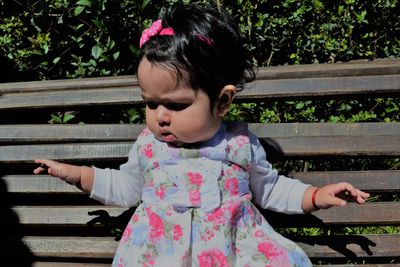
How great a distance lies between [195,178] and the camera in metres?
2.66

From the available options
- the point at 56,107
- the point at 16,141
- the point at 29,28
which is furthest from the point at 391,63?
the point at 29,28

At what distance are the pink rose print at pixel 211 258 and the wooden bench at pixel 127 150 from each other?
0.51m

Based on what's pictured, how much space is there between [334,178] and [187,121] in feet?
2.88

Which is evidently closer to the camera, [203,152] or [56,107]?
[203,152]

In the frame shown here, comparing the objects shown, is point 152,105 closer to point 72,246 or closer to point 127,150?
point 127,150

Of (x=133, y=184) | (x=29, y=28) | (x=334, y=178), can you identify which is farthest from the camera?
(x=29, y=28)

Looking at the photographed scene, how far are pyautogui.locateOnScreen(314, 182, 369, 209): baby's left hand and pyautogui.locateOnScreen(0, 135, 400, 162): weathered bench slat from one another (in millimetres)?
328

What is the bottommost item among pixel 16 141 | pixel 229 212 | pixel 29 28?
pixel 229 212

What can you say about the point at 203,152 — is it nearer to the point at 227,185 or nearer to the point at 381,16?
the point at 227,185

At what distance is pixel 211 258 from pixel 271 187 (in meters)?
0.39

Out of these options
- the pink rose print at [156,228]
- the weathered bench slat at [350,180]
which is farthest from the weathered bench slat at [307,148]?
the pink rose print at [156,228]

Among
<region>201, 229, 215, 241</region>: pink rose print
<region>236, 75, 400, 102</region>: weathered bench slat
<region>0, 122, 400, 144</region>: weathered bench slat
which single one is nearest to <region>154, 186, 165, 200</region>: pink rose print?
<region>201, 229, 215, 241</region>: pink rose print

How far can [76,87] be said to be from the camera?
10.4 ft

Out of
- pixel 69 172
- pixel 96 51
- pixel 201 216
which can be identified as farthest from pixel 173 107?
pixel 96 51
